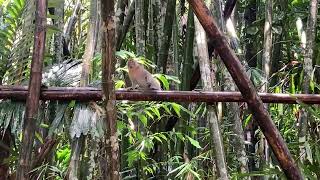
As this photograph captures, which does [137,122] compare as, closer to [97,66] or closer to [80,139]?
[97,66]

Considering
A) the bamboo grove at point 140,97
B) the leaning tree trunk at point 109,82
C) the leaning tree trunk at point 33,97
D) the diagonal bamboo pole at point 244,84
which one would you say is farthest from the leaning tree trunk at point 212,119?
the leaning tree trunk at point 33,97

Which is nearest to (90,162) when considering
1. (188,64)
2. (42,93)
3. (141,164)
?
(42,93)

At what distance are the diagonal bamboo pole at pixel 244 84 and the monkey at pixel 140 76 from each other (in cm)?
71

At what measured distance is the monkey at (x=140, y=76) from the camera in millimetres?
2015

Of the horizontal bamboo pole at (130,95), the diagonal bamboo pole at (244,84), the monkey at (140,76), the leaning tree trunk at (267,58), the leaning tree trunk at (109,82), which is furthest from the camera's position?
the leaning tree trunk at (267,58)

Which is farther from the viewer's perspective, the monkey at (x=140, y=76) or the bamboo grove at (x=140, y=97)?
the monkey at (x=140, y=76)

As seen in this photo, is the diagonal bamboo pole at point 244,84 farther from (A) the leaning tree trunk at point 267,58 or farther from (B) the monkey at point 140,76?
(A) the leaning tree trunk at point 267,58

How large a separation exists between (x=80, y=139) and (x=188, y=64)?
947 millimetres

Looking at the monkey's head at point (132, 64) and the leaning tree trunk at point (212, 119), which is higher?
the monkey's head at point (132, 64)

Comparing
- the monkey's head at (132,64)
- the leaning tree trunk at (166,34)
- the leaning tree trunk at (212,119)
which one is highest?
the leaning tree trunk at (166,34)

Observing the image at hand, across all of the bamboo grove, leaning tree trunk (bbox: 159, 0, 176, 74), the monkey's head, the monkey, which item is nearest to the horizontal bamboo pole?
the bamboo grove

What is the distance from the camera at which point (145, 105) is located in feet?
6.84

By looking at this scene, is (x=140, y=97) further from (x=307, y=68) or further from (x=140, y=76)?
(x=307, y=68)

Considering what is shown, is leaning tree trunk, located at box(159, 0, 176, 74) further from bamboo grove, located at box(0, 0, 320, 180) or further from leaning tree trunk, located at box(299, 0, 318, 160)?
leaning tree trunk, located at box(299, 0, 318, 160)
